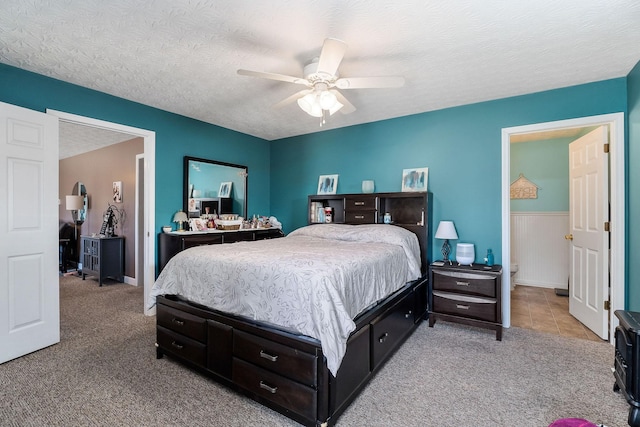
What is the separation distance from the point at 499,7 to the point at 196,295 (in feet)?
9.14

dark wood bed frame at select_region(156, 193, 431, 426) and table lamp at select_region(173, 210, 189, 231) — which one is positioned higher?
table lamp at select_region(173, 210, 189, 231)

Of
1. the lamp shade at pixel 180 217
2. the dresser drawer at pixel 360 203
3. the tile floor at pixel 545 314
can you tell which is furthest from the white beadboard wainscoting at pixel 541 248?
the lamp shade at pixel 180 217

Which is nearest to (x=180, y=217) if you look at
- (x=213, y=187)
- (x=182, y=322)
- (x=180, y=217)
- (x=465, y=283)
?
(x=180, y=217)

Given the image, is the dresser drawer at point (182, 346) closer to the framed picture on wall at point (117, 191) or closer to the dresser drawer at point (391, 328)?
the dresser drawer at point (391, 328)

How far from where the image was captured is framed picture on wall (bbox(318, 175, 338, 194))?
4.50 meters

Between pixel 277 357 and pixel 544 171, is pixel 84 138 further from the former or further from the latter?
pixel 544 171

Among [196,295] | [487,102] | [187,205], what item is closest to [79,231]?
[187,205]

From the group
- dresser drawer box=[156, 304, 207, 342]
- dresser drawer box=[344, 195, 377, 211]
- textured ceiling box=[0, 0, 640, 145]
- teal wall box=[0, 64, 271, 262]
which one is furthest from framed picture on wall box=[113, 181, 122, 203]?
dresser drawer box=[344, 195, 377, 211]

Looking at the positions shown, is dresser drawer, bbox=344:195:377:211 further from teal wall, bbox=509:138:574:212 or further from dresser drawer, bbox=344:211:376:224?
teal wall, bbox=509:138:574:212

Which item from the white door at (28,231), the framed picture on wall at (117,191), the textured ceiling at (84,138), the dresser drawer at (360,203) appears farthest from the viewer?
the framed picture on wall at (117,191)

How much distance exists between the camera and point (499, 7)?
1.82 m

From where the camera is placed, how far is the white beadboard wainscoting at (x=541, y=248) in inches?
186

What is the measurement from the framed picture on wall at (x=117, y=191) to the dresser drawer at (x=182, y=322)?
12.6 feet

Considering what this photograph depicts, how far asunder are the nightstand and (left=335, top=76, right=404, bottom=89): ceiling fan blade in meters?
2.01
